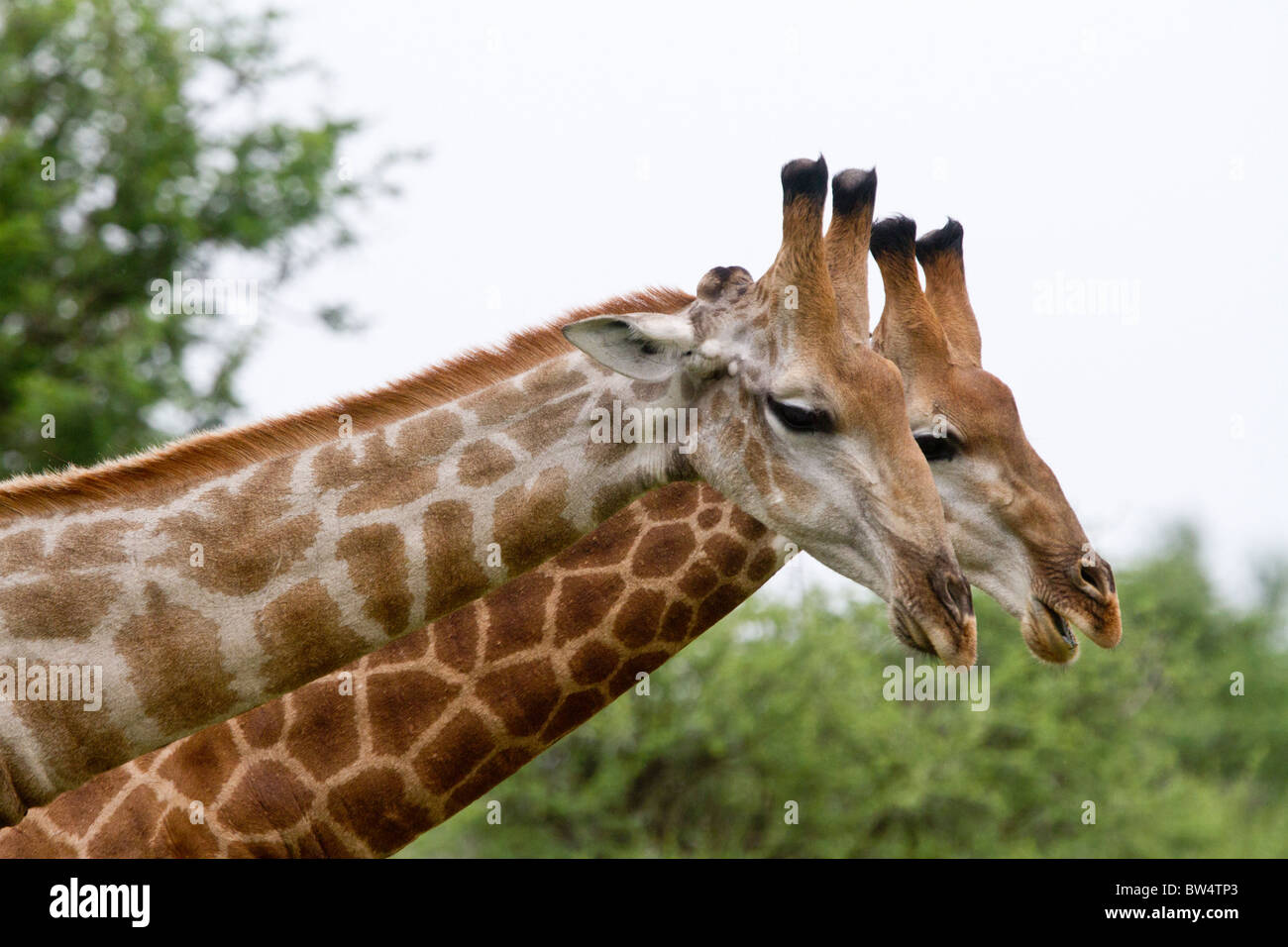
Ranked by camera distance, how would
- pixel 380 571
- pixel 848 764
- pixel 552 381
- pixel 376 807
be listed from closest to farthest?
pixel 380 571, pixel 552 381, pixel 376 807, pixel 848 764

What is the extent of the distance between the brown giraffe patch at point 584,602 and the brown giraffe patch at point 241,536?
4.52 ft

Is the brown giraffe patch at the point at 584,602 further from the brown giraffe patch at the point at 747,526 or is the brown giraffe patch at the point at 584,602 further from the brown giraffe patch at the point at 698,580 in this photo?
the brown giraffe patch at the point at 747,526

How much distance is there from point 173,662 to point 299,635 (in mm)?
394

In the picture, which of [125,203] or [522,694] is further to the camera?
A: [125,203]

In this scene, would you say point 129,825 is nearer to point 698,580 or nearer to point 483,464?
point 483,464

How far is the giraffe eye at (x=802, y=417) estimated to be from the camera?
5.09 meters

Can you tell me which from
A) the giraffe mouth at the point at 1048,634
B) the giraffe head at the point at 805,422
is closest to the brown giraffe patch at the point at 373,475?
the giraffe head at the point at 805,422

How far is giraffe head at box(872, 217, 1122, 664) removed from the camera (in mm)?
6418

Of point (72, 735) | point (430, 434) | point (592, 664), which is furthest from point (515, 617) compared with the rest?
point (72, 735)

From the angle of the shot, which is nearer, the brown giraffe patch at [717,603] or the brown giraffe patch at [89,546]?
the brown giraffe patch at [89,546]

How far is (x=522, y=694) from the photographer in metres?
5.81

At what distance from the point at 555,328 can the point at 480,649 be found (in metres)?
1.32

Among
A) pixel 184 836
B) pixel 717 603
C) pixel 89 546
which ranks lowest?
pixel 184 836
